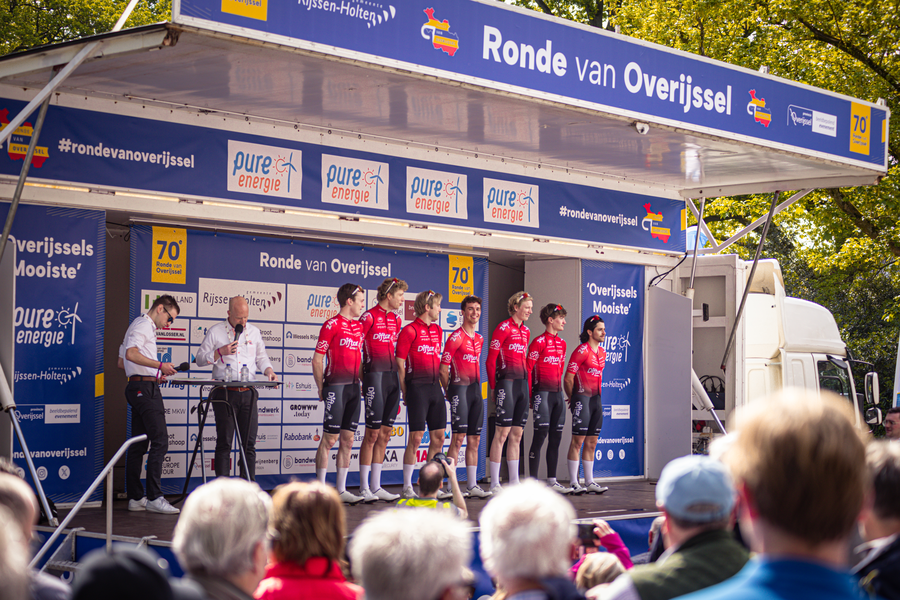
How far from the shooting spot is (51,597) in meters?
2.08

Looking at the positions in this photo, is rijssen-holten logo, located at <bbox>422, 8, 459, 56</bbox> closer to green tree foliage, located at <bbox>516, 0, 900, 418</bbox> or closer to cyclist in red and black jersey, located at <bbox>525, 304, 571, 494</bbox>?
cyclist in red and black jersey, located at <bbox>525, 304, 571, 494</bbox>

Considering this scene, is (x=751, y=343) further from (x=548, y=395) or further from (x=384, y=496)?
(x=384, y=496)

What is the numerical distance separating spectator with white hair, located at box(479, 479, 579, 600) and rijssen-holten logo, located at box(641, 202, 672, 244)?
9.25 metres

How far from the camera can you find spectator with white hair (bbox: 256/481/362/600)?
8.44 feet

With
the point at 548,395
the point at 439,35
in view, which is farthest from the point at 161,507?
the point at 439,35

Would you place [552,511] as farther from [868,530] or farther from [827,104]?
[827,104]

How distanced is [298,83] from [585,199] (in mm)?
4630

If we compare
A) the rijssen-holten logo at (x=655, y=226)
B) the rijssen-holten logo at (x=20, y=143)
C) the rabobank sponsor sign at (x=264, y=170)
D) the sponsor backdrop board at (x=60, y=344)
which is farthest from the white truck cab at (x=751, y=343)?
the rijssen-holten logo at (x=20, y=143)

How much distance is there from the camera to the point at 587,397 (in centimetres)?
965

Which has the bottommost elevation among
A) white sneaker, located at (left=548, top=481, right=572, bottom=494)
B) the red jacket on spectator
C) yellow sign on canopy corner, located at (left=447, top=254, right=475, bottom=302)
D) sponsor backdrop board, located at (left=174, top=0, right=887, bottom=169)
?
white sneaker, located at (left=548, top=481, right=572, bottom=494)

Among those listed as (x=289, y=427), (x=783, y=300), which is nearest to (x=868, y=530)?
(x=289, y=427)

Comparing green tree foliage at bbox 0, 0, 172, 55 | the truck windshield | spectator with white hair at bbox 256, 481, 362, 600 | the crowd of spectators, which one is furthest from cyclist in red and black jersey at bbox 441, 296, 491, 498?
green tree foliage at bbox 0, 0, 172, 55

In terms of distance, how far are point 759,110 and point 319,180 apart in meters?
4.33

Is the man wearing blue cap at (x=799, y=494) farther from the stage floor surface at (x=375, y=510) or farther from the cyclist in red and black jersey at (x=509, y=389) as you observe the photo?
the cyclist in red and black jersey at (x=509, y=389)
